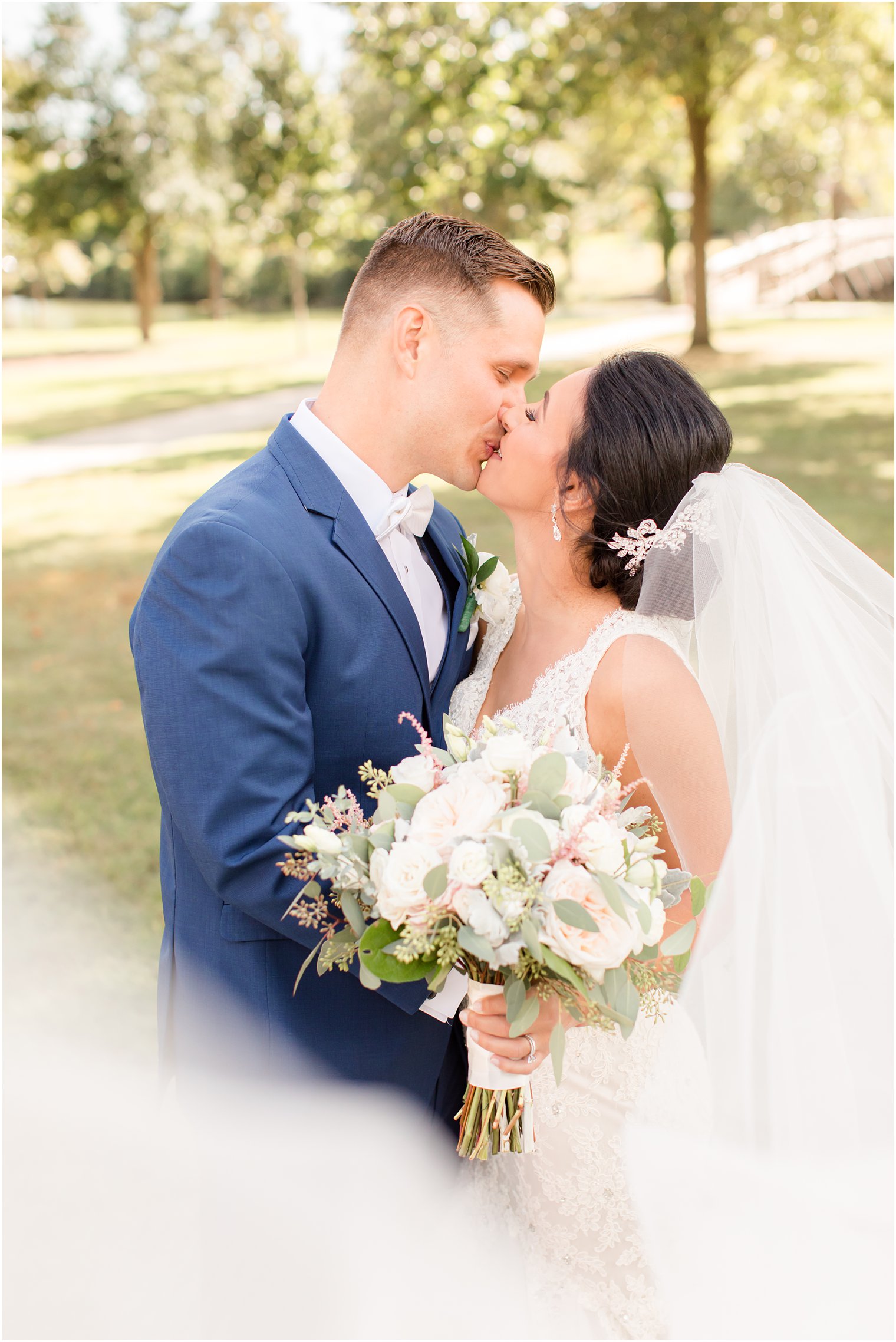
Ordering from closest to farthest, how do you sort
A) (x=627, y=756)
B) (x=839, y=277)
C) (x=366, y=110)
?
1. (x=627, y=756)
2. (x=366, y=110)
3. (x=839, y=277)

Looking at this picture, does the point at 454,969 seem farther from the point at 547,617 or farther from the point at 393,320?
the point at 393,320

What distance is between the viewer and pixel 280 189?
25688 millimetres

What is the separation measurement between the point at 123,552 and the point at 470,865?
10.3 meters

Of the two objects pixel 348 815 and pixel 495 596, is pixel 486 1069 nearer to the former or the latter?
pixel 348 815

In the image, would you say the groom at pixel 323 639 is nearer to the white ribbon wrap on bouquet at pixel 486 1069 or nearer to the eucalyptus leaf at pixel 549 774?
the white ribbon wrap on bouquet at pixel 486 1069

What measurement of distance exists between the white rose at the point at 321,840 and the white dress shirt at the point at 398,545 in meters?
0.73

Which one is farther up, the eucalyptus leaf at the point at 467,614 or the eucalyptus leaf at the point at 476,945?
the eucalyptus leaf at the point at 467,614

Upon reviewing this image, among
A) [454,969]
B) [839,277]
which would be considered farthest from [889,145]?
[454,969]

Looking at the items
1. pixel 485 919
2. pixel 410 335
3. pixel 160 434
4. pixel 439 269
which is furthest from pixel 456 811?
pixel 160 434

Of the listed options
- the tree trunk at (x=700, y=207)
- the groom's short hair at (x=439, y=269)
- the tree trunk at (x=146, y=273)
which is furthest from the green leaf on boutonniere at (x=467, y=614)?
the tree trunk at (x=146, y=273)

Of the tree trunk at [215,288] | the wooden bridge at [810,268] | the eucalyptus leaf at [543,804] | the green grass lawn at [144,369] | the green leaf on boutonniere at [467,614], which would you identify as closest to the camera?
the eucalyptus leaf at [543,804]

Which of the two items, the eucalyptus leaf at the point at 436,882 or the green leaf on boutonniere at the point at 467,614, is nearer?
the eucalyptus leaf at the point at 436,882

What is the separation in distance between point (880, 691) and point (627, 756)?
62cm

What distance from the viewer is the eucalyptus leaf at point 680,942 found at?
2.21 meters
